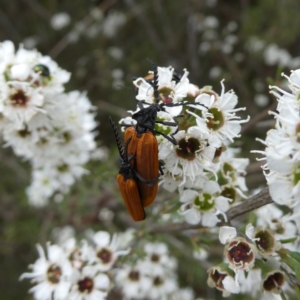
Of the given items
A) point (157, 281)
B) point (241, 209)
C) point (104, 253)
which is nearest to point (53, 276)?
point (104, 253)

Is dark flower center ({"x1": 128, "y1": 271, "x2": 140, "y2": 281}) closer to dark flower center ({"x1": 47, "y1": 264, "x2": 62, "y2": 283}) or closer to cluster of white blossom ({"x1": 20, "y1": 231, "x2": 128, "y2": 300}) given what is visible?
cluster of white blossom ({"x1": 20, "y1": 231, "x2": 128, "y2": 300})

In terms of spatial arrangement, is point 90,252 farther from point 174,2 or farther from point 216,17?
point 216,17

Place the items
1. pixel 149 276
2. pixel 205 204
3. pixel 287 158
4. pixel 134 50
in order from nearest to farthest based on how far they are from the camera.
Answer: pixel 287 158
pixel 205 204
pixel 149 276
pixel 134 50

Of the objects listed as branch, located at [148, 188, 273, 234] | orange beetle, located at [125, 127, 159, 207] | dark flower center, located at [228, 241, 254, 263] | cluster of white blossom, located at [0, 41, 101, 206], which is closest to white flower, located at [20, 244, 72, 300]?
branch, located at [148, 188, 273, 234]

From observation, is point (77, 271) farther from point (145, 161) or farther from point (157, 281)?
point (157, 281)

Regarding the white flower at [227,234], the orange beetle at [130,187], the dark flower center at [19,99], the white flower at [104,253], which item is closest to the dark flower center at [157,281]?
the white flower at [104,253]

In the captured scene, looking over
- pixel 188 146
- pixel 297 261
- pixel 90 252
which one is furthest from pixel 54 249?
pixel 297 261

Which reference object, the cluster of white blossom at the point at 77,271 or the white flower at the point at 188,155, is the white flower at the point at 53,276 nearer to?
the cluster of white blossom at the point at 77,271
